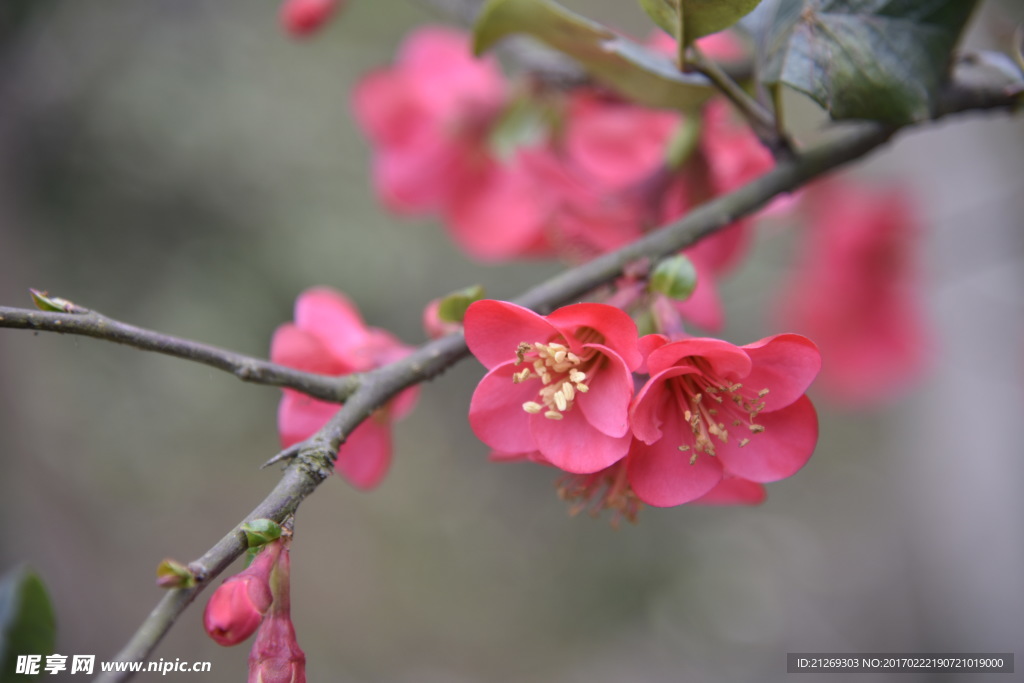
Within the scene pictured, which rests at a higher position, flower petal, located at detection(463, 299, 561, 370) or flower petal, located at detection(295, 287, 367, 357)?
flower petal, located at detection(295, 287, 367, 357)

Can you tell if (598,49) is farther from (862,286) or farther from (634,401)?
(862,286)

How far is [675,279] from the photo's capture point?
20.1 inches

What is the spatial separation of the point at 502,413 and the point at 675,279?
165 millimetres

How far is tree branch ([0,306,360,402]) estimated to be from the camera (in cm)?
39

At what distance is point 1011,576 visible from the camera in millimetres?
1651

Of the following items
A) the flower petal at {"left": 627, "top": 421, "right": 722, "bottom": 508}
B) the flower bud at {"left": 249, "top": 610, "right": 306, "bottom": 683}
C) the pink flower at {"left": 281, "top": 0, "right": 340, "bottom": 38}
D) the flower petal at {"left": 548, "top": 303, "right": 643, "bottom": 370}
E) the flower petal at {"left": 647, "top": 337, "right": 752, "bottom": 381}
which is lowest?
the flower bud at {"left": 249, "top": 610, "right": 306, "bottom": 683}

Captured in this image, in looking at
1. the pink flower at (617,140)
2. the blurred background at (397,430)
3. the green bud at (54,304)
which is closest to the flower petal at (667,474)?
the green bud at (54,304)

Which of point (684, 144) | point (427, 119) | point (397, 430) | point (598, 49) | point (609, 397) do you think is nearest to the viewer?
point (609, 397)

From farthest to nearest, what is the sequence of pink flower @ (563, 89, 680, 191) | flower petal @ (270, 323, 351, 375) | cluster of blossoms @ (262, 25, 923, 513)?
pink flower @ (563, 89, 680, 191), flower petal @ (270, 323, 351, 375), cluster of blossoms @ (262, 25, 923, 513)

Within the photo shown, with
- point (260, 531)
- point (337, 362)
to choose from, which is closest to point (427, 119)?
point (337, 362)

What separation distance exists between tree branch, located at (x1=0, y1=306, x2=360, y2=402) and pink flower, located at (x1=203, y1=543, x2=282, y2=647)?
108 mm

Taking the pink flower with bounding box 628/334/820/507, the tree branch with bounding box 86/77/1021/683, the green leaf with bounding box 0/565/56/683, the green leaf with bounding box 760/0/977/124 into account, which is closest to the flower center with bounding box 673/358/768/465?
the pink flower with bounding box 628/334/820/507

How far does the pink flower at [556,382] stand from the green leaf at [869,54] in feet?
0.78

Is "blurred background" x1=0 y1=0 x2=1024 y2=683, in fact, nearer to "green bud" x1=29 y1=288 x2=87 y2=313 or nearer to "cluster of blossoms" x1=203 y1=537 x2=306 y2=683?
"green bud" x1=29 y1=288 x2=87 y2=313
